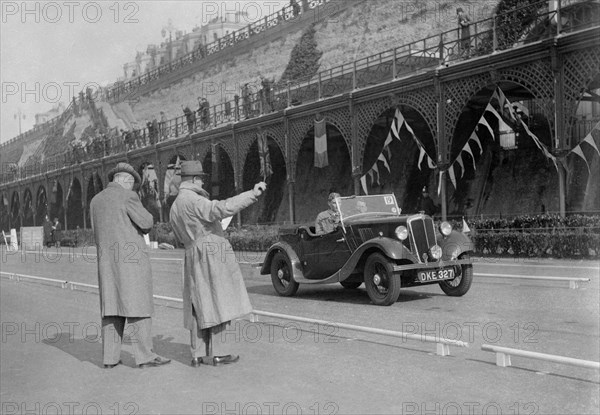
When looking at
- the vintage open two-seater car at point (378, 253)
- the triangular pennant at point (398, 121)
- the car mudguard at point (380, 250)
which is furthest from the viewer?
the triangular pennant at point (398, 121)

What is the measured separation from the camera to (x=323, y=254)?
410 inches

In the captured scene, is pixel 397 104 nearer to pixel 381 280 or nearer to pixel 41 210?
pixel 381 280

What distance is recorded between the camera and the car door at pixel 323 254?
33.1 ft

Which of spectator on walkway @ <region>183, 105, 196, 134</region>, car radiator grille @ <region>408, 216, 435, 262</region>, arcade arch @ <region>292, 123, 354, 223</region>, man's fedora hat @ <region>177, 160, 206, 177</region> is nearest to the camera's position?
man's fedora hat @ <region>177, 160, 206, 177</region>

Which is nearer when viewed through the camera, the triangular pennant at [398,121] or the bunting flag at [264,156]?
the triangular pennant at [398,121]

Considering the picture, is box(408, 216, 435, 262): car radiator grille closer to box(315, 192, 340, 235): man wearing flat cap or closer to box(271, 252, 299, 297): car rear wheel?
box(315, 192, 340, 235): man wearing flat cap

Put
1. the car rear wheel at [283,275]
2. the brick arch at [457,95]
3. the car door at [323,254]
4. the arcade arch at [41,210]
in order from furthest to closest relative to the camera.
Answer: the arcade arch at [41,210] < the brick arch at [457,95] < the car rear wheel at [283,275] < the car door at [323,254]

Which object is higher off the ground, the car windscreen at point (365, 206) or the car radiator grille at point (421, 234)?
the car windscreen at point (365, 206)

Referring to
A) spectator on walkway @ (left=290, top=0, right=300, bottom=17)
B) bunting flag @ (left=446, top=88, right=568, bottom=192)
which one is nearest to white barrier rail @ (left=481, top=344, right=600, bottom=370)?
bunting flag @ (left=446, top=88, right=568, bottom=192)

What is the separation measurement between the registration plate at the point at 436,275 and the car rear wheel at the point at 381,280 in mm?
436

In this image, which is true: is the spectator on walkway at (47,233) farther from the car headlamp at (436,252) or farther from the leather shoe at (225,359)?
the leather shoe at (225,359)

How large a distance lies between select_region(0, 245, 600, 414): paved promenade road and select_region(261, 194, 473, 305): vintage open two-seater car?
14.5 inches

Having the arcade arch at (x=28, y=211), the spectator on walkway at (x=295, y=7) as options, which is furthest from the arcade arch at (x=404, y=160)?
the arcade arch at (x=28, y=211)

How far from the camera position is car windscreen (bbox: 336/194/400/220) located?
33.9 ft
